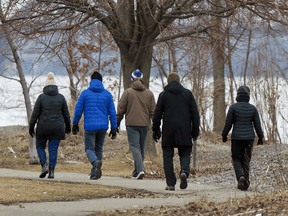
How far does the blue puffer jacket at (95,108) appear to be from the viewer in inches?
→ 330

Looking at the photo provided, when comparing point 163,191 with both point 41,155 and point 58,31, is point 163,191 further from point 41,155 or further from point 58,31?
point 58,31

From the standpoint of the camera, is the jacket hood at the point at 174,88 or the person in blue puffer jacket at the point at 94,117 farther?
the person in blue puffer jacket at the point at 94,117

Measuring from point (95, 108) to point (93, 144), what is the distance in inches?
29.7

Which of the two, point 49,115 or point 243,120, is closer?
point 243,120

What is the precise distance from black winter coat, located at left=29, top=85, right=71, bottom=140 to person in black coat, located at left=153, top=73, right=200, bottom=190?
236 centimetres

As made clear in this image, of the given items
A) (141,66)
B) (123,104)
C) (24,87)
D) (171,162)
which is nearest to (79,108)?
(123,104)

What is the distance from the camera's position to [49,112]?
852 centimetres

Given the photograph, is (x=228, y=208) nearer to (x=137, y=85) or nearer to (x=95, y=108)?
(x=95, y=108)

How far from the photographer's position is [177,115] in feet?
23.4

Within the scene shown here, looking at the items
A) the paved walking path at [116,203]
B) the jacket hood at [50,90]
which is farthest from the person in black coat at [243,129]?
the jacket hood at [50,90]

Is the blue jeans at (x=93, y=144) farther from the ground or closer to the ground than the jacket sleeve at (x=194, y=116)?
closer to the ground

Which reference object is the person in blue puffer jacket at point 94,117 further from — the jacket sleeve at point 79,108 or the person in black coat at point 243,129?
the person in black coat at point 243,129

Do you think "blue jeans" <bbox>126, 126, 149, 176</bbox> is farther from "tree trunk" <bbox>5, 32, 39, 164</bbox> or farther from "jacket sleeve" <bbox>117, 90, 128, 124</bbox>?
"tree trunk" <bbox>5, 32, 39, 164</bbox>

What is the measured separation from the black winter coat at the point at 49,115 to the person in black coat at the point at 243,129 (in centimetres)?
345
